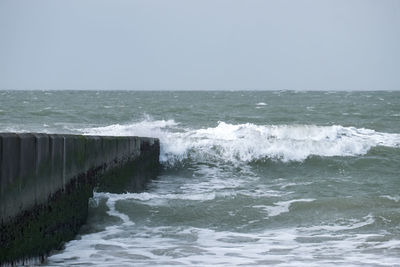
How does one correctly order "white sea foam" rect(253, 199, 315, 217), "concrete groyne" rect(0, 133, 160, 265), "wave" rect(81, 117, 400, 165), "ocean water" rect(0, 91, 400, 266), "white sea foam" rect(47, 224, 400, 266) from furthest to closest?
"wave" rect(81, 117, 400, 165)
"white sea foam" rect(253, 199, 315, 217)
"ocean water" rect(0, 91, 400, 266)
"white sea foam" rect(47, 224, 400, 266)
"concrete groyne" rect(0, 133, 160, 265)

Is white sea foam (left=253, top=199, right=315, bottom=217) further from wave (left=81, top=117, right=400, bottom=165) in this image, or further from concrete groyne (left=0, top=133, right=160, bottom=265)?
wave (left=81, top=117, right=400, bottom=165)

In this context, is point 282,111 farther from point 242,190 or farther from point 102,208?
point 102,208

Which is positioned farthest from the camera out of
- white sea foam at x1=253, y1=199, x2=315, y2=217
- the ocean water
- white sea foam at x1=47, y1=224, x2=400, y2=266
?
white sea foam at x1=253, y1=199, x2=315, y2=217

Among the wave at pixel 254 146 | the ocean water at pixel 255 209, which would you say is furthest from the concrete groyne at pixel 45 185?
the wave at pixel 254 146

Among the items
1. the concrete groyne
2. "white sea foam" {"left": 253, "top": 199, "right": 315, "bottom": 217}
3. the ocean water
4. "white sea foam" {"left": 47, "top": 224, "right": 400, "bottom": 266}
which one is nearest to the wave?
the ocean water

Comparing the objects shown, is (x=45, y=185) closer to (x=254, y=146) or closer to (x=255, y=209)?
(x=255, y=209)

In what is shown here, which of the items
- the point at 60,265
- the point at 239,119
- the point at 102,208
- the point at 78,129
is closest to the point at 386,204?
the point at 102,208

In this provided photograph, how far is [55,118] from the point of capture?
27.9 meters

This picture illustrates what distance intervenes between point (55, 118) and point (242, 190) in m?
17.6

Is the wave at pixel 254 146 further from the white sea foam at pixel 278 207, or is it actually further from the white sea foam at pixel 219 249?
the white sea foam at pixel 219 249

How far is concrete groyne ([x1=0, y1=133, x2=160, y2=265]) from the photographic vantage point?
4.79 m

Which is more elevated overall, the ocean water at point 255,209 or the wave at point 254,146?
the wave at point 254,146

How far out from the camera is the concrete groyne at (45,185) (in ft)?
15.7

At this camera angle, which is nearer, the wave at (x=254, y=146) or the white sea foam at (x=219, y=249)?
the white sea foam at (x=219, y=249)
